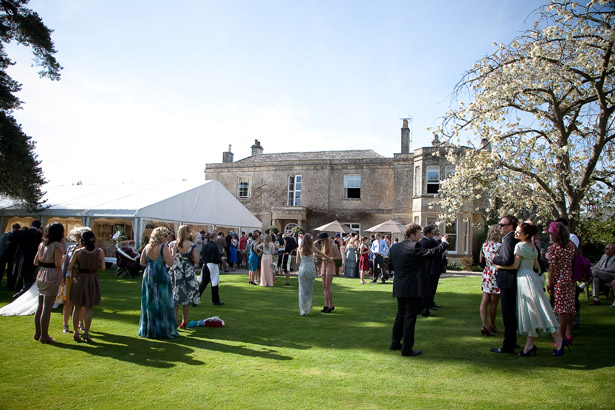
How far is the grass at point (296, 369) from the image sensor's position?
3.93 m

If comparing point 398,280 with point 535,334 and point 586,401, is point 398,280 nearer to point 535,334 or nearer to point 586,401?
point 535,334

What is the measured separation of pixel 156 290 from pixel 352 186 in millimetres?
22308

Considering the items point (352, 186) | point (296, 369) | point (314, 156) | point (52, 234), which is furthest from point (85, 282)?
point (314, 156)

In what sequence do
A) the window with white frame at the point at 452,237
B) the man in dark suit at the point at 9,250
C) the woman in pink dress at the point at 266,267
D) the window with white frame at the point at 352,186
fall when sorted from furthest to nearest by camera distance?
1. the window with white frame at the point at 352,186
2. the window with white frame at the point at 452,237
3. the woman in pink dress at the point at 266,267
4. the man in dark suit at the point at 9,250

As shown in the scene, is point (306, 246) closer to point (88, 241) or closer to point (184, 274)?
point (184, 274)

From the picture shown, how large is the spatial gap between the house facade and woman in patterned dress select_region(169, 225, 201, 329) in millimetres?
19513

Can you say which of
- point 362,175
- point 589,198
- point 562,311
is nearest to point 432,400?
point 562,311

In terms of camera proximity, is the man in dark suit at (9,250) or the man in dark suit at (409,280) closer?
the man in dark suit at (409,280)

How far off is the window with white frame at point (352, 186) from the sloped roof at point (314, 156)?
5.12 feet

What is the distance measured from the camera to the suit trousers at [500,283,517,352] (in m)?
5.42

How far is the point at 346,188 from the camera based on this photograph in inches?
1099

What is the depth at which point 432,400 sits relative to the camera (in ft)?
13.0

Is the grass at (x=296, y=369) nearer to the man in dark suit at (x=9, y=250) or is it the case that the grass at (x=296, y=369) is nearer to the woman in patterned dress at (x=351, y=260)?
the man in dark suit at (x=9, y=250)

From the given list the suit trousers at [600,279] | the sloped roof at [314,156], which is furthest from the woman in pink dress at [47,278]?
the sloped roof at [314,156]
